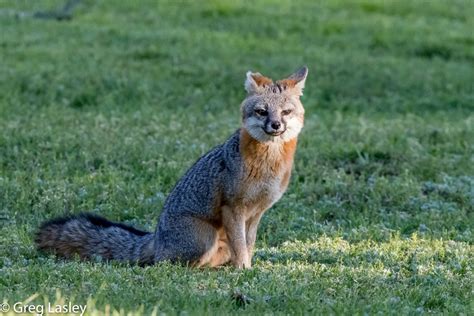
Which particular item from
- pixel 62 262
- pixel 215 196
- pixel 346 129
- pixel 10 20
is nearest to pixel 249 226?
pixel 215 196

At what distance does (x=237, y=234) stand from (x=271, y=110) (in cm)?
104

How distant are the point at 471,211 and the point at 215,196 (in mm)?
3700

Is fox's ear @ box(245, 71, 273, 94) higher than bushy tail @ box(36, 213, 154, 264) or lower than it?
higher

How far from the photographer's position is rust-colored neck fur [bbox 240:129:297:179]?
8.31 m

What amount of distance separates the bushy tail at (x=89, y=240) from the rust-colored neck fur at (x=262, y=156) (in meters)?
1.15

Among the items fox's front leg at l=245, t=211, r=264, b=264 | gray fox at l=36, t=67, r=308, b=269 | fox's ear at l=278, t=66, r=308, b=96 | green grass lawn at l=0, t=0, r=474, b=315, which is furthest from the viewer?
fox's front leg at l=245, t=211, r=264, b=264

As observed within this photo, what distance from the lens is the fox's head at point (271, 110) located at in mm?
8117

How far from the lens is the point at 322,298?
7125mm

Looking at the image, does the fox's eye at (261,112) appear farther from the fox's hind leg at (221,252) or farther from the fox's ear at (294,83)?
the fox's hind leg at (221,252)

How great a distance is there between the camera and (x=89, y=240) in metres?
8.86

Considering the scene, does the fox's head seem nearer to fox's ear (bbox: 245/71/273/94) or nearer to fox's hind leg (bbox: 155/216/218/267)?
fox's ear (bbox: 245/71/273/94)

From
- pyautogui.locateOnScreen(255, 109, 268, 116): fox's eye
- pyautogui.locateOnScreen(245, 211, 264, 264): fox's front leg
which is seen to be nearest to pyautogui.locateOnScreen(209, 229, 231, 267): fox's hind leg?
pyautogui.locateOnScreen(245, 211, 264, 264): fox's front leg

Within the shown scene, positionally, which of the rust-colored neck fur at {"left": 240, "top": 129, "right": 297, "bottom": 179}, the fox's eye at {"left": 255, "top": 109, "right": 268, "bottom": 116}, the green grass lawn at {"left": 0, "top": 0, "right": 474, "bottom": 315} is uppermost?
the fox's eye at {"left": 255, "top": 109, "right": 268, "bottom": 116}

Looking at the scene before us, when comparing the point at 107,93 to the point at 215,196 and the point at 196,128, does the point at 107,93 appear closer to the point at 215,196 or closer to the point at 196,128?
the point at 196,128
